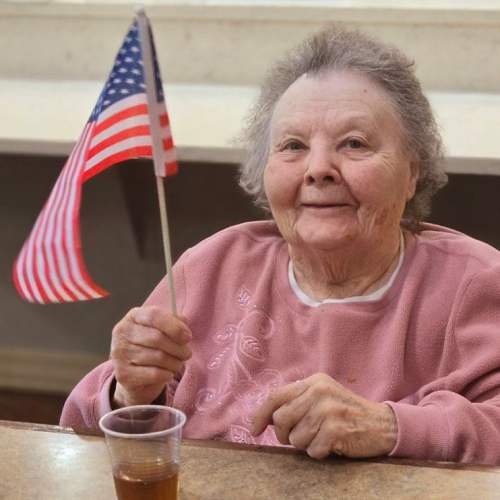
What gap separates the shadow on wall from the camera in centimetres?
324

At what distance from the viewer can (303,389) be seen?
1442 mm

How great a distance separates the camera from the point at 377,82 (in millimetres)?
1762

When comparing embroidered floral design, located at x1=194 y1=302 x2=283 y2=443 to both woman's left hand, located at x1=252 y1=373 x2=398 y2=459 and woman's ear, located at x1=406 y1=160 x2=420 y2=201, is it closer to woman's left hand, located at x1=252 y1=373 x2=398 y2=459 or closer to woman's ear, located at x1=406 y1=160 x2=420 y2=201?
woman's left hand, located at x1=252 y1=373 x2=398 y2=459

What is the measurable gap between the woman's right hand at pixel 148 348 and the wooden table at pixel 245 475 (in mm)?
118

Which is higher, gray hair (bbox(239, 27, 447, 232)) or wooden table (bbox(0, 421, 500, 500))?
gray hair (bbox(239, 27, 447, 232))

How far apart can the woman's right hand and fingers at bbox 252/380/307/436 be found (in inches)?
5.4

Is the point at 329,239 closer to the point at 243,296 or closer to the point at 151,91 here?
the point at 243,296

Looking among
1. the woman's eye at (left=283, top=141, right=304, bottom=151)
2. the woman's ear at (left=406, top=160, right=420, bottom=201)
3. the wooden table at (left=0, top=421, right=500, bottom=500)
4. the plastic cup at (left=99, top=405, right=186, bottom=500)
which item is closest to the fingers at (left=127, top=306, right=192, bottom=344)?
the wooden table at (left=0, top=421, right=500, bottom=500)

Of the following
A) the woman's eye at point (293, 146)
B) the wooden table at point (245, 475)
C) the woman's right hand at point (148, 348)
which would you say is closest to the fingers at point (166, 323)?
the woman's right hand at point (148, 348)

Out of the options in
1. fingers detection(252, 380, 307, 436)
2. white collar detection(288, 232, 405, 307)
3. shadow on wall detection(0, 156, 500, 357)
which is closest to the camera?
fingers detection(252, 380, 307, 436)

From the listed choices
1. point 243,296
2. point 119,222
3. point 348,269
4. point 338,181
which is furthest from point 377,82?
point 119,222

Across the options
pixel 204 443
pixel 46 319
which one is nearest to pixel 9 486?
pixel 204 443

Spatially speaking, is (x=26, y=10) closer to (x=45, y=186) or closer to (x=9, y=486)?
(x=45, y=186)

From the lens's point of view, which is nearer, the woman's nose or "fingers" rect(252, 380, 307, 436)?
"fingers" rect(252, 380, 307, 436)
